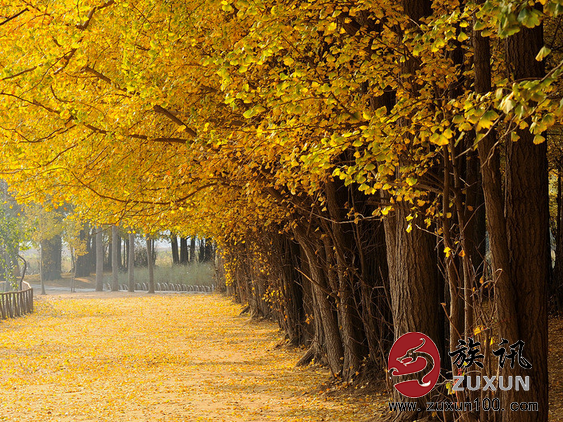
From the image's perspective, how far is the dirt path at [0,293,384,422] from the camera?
26.2 ft

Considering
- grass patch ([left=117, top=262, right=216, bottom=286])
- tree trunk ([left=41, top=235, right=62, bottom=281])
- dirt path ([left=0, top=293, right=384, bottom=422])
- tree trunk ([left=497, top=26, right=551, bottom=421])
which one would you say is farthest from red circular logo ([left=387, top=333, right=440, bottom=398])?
tree trunk ([left=41, top=235, right=62, bottom=281])

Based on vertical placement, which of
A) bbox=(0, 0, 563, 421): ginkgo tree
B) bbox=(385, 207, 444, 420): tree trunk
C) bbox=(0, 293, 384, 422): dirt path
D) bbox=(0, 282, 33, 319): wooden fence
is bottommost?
bbox=(0, 293, 384, 422): dirt path

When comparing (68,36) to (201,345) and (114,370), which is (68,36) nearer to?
(114,370)

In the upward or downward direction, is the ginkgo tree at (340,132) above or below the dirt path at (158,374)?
above

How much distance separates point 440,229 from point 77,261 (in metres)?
51.7

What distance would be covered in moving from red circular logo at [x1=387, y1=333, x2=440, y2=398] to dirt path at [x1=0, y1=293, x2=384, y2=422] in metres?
1.05

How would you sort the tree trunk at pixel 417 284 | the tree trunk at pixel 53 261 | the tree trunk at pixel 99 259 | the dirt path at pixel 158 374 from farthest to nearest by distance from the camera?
the tree trunk at pixel 53 261
the tree trunk at pixel 99 259
the dirt path at pixel 158 374
the tree trunk at pixel 417 284

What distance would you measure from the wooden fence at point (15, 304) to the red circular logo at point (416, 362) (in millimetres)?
18003

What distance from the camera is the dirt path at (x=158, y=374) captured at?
7.98 metres

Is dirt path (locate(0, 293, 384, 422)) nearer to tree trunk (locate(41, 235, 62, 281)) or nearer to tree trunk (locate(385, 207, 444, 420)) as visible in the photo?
tree trunk (locate(385, 207, 444, 420))

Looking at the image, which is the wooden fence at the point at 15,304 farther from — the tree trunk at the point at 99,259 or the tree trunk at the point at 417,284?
the tree trunk at the point at 417,284

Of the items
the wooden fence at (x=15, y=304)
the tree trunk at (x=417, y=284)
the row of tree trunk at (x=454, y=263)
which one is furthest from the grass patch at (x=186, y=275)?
the tree trunk at (x=417, y=284)

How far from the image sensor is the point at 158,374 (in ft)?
36.2

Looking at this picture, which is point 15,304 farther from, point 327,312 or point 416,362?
point 416,362
